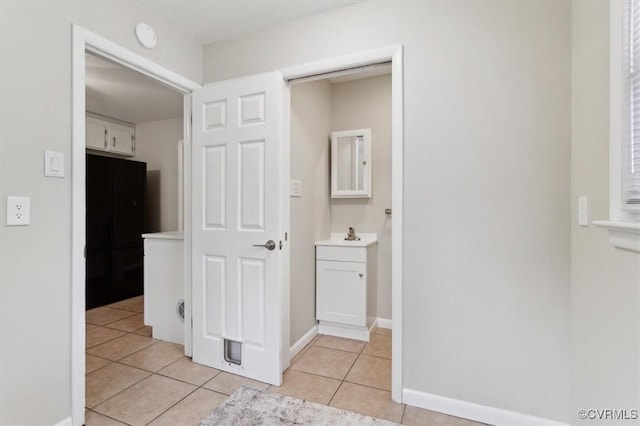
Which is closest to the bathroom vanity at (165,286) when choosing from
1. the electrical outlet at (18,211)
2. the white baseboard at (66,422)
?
the white baseboard at (66,422)

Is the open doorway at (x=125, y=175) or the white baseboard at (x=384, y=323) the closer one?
the white baseboard at (x=384, y=323)

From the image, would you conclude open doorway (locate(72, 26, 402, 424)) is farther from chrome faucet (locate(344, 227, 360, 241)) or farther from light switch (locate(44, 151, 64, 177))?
chrome faucet (locate(344, 227, 360, 241))

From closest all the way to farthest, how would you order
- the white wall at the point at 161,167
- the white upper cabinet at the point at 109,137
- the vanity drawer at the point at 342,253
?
the vanity drawer at the point at 342,253 < the white upper cabinet at the point at 109,137 < the white wall at the point at 161,167

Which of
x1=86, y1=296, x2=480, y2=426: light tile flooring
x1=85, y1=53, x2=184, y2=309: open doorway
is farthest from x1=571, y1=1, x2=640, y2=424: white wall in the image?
x1=85, y1=53, x2=184, y2=309: open doorway

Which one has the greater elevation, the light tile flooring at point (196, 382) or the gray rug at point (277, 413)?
the gray rug at point (277, 413)

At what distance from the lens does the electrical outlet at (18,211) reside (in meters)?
1.36

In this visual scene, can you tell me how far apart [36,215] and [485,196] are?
2250mm

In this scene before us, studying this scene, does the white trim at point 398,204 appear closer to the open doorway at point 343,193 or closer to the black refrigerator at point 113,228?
the open doorway at point 343,193

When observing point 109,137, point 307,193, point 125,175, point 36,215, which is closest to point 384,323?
point 307,193

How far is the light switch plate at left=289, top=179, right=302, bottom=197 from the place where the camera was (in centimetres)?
244

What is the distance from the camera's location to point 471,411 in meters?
1.68

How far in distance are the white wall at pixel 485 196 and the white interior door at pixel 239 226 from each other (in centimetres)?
81

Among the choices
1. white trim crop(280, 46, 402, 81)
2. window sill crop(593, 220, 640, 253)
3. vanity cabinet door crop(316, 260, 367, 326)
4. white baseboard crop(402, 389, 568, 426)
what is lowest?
white baseboard crop(402, 389, 568, 426)

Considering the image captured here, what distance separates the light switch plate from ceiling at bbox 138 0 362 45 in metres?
1.13
